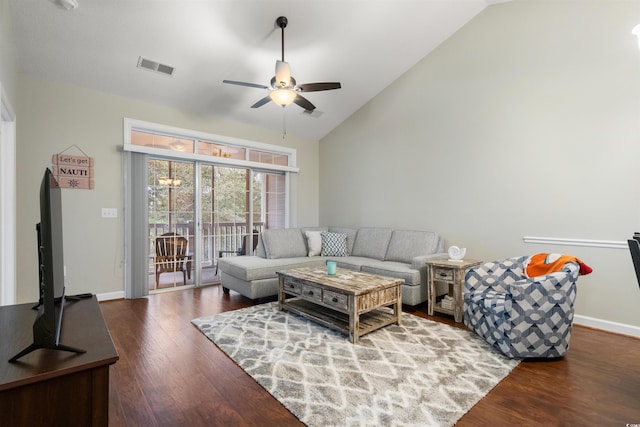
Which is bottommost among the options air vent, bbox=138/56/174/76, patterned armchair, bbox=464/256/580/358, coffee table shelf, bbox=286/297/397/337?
coffee table shelf, bbox=286/297/397/337

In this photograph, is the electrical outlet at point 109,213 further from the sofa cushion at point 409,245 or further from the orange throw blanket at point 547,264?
the orange throw blanket at point 547,264

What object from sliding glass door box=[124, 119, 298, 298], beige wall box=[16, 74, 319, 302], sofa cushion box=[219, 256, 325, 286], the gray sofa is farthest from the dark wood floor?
sliding glass door box=[124, 119, 298, 298]

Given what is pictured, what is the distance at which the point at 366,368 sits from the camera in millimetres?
2236

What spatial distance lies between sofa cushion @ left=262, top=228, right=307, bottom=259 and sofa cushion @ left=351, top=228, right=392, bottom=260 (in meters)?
0.86

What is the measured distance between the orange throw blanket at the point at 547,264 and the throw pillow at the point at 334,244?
2575 millimetres

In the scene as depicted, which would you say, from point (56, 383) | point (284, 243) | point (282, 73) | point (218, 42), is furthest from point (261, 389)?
point (218, 42)

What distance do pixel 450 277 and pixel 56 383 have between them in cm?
323

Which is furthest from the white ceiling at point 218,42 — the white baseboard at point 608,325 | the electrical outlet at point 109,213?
the white baseboard at point 608,325

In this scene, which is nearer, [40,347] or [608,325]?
[40,347]

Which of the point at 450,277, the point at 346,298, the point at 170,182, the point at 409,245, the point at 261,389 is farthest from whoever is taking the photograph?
the point at 170,182

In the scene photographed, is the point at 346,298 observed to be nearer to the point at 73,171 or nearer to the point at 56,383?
the point at 56,383

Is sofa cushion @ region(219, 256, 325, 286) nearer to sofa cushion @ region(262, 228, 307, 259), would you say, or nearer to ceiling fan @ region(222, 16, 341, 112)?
sofa cushion @ region(262, 228, 307, 259)

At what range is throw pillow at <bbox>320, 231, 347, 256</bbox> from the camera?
16.1 feet

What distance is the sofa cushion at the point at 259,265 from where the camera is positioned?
12.4 feet
